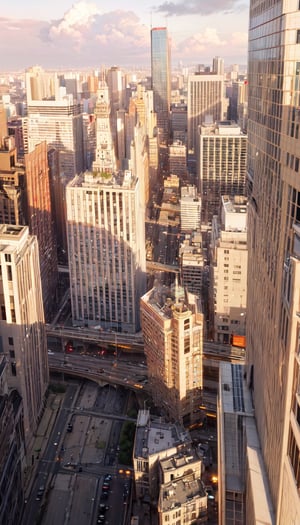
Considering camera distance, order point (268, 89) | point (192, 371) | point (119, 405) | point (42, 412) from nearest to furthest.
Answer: point (268, 89), point (192, 371), point (42, 412), point (119, 405)

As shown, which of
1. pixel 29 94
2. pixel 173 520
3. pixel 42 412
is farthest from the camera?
pixel 29 94

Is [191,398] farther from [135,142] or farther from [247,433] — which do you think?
[135,142]

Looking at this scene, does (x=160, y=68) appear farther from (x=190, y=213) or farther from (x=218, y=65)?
(x=190, y=213)

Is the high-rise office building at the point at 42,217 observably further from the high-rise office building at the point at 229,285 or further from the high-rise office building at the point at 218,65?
the high-rise office building at the point at 218,65

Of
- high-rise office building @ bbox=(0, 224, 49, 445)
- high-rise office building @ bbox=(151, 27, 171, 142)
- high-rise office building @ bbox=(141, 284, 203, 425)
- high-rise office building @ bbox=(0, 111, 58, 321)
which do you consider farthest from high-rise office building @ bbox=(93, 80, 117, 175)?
high-rise office building @ bbox=(151, 27, 171, 142)

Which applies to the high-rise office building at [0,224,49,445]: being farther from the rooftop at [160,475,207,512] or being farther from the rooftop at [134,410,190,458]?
the rooftop at [160,475,207,512]

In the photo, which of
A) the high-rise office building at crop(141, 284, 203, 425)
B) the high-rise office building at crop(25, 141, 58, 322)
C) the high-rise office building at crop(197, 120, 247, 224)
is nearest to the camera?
the high-rise office building at crop(141, 284, 203, 425)

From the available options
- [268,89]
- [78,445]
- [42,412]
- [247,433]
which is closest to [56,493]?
[78,445]
